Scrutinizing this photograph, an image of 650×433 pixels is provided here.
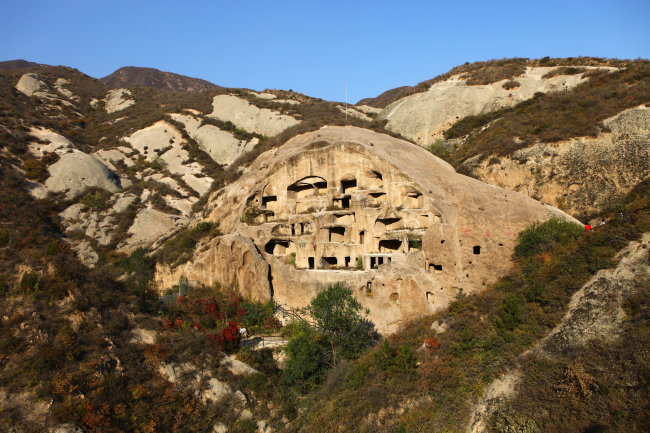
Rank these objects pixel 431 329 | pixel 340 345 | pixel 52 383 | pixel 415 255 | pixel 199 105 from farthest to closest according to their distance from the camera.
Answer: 1. pixel 199 105
2. pixel 415 255
3. pixel 340 345
4. pixel 431 329
5. pixel 52 383

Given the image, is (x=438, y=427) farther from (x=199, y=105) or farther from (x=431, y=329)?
(x=199, y=105)

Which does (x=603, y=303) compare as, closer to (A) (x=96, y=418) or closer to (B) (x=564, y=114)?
(A) (x=96, y=418)

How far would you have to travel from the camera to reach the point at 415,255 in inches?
898

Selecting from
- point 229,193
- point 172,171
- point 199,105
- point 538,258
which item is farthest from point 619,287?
point 199,105

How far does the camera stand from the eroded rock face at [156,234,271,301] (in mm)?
26516

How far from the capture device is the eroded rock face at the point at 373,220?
71.5ft

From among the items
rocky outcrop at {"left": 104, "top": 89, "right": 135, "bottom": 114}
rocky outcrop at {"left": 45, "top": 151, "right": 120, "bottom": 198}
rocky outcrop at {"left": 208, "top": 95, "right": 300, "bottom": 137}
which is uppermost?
rocky outcrop at {"left": 104, "top": 89, "right": 135, "bottom": 114}

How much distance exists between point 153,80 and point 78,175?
9634 centimetres

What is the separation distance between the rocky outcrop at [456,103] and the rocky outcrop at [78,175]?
99.7ft

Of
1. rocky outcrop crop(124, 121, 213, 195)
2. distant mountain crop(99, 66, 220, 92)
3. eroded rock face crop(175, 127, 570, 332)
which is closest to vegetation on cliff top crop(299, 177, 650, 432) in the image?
eroded rock face crop(175, 127, 570, 332)

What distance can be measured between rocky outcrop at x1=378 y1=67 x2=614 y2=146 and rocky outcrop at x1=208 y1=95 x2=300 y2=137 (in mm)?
15422

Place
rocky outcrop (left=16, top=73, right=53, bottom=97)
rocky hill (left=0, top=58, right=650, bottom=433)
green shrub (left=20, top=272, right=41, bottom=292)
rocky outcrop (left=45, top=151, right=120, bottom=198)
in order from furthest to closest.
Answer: rocky outcrop (left=16, top=73, right=53, bottom=97) < rocky outcrop (left=45, top=151, right=120, bottom=198) < green shrub (left=20, top=272, right=41, bottom=292) < rocky hill (left=0, top=58, right=650, bottom=433)

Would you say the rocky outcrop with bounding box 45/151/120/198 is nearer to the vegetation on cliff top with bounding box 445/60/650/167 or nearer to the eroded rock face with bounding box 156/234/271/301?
the eroded rock face with bounding box 156/234/271/301

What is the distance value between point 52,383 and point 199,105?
182ft
